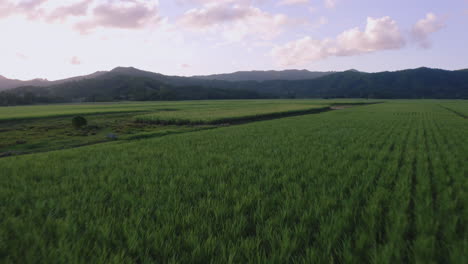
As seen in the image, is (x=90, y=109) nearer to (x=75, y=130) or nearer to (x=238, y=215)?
(x=75, y=130)

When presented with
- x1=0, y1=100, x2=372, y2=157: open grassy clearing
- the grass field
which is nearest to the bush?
x1=0, y1=100, x2=372, y2=157: open grassy clearing

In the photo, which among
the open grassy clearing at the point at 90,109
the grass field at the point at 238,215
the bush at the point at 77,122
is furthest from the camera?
the open grassy clearing at the point at 90,109

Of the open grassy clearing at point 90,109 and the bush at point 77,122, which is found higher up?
the open grassy clearing at point 90,109

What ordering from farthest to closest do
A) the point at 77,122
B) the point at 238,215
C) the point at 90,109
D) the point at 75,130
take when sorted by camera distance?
the point at 90,109
the point at 77,122
the point at 75,130
the point at 238,215

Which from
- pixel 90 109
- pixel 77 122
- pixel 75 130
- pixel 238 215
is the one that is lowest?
pixel 75 130

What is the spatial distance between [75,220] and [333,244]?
4220mm

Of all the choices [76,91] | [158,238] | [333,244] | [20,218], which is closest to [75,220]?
[20,218]

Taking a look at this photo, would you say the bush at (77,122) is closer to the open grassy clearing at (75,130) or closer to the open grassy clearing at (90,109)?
the open grassy clearing at (75,130)

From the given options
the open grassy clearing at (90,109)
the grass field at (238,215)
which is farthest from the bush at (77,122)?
the grass field at (238,215)

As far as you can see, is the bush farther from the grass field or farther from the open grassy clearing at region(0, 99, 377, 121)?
the grass field

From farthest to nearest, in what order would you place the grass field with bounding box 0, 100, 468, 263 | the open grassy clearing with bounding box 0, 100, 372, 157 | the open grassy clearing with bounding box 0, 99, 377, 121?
the open grassy clearing with bounding box 0, 99, 377, 121
the open grassy clearing with bounding box 0, 100, 372, 157
the grass field with bounding box 0, 100, 468, 263

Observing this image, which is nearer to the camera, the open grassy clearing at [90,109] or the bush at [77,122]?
the bush at [77,122]

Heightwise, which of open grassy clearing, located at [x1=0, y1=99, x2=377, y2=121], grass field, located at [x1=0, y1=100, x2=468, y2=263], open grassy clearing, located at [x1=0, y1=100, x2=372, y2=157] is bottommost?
open grassy clearing, located at [x1=0, y1=100, x2=372, y2=157]

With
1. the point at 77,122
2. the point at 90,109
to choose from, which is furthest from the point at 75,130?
the point at 90,109
